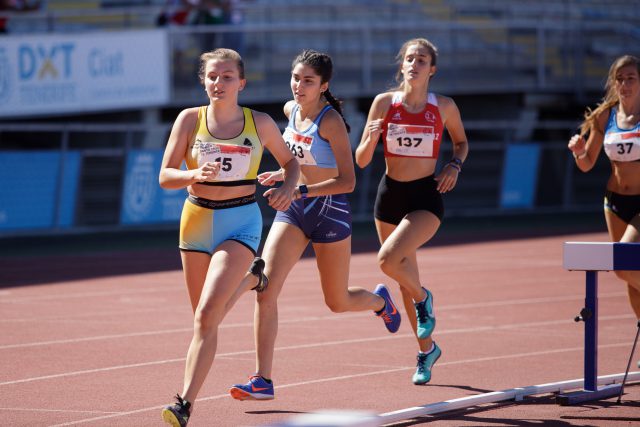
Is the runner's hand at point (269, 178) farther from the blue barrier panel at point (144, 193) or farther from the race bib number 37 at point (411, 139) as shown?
the blue barrier panel at point (144, 193)

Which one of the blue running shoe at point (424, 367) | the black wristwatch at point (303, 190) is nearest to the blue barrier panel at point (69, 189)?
the blue running shoe at point (424, 367)

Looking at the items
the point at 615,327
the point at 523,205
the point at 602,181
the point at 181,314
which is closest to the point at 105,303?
the point at 181,314

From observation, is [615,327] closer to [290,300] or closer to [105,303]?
[290,300]

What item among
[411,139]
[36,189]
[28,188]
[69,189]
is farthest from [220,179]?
[69,189]

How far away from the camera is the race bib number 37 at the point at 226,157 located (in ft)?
21.7

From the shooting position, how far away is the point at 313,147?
7.61 metres

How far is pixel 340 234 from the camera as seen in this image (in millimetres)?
7719

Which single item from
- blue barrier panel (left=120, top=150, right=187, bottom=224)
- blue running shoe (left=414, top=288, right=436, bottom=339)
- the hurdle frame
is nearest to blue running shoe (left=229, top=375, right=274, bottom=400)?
blue running shoe (left=414, top=288, right=436, bottom=339)

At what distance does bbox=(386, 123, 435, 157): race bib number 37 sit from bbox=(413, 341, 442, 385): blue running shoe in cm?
140

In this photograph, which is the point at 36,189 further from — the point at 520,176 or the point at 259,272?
the point at 259,272

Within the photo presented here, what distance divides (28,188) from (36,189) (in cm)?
17

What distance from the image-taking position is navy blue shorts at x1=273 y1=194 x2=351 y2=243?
7.68 m

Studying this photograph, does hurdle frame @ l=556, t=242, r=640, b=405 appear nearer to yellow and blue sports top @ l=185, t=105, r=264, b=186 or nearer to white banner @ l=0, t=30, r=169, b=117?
yellow and blue sports top @ l=185, t=105, r=264, b=186

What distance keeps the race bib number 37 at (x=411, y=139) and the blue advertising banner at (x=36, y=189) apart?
1259 cm
